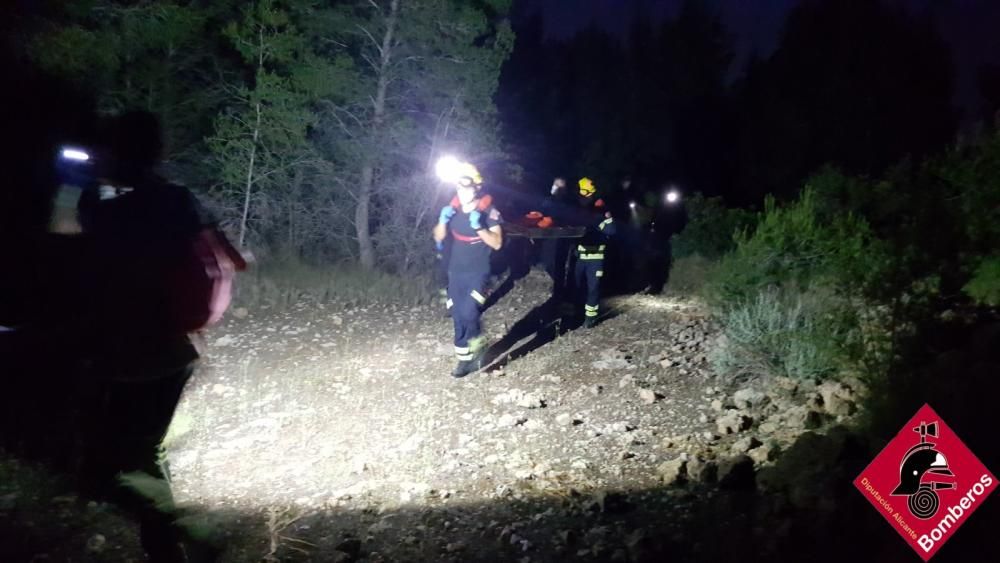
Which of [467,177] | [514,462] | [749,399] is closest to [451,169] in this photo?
[467,177]

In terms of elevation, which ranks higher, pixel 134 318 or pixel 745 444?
pixel 134 318

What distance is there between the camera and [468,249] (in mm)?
6484

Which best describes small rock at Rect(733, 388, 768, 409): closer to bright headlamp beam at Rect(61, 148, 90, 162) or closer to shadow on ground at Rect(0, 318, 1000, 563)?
shadow on ground at Rect(0, 318, 1000, 563)

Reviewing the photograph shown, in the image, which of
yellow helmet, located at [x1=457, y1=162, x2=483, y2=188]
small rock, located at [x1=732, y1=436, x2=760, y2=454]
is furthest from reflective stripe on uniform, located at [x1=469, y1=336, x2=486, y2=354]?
small rock, located at [x1=732, y1=436, x2=760, y2=454]

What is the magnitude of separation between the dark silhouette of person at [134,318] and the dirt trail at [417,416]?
115 centimetres

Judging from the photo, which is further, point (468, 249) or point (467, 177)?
point (468, 249)

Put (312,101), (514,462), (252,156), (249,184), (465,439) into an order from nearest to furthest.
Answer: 1. (514,462)
2. (465,439)
3. (252,156)
4. (249,184)
5. (312,101)

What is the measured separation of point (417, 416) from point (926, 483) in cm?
358

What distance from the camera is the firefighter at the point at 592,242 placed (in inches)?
337

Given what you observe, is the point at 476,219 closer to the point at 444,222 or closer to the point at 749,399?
the point at 444,222

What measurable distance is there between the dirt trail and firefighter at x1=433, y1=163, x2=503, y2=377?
398 millimetres

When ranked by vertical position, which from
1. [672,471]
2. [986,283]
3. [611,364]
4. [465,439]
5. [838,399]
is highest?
[986,283]

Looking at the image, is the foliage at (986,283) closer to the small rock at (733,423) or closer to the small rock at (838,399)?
the small rock at (838,399)

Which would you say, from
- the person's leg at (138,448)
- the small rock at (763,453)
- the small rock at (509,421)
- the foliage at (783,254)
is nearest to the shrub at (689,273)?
the foliage at (783,254)
